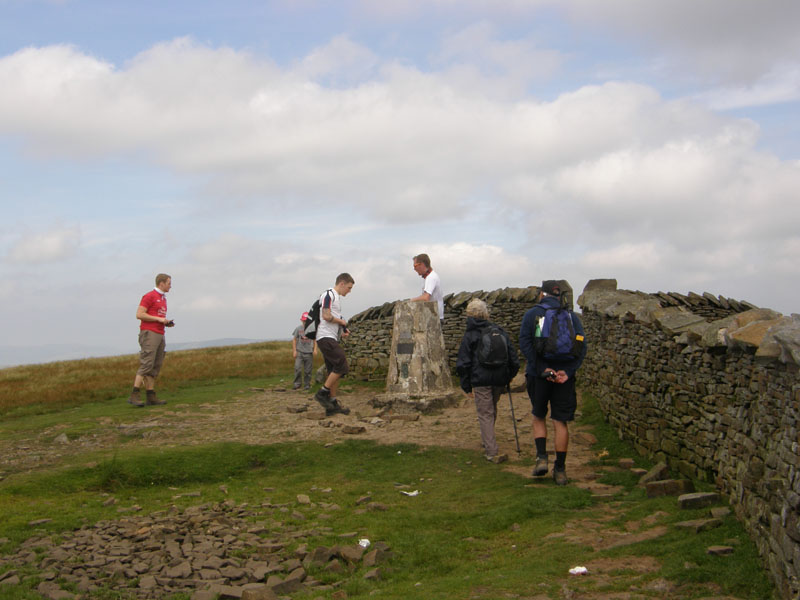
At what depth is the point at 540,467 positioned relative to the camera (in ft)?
25.4

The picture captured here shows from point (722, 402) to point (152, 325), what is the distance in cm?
1004

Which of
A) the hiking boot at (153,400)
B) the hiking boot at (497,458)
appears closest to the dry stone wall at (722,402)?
the hiking boot at (497,458)

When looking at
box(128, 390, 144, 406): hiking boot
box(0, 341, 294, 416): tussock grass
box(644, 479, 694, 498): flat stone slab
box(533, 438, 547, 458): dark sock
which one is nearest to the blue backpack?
box(533, 438, 547, 458): dark sock

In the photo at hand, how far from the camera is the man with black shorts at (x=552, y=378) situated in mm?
7422

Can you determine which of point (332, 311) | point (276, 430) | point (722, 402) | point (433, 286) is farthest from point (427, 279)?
point (722, 402)

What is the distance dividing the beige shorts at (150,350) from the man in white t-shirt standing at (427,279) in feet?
16.1

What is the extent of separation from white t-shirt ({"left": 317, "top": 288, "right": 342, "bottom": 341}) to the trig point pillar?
1.85 meters

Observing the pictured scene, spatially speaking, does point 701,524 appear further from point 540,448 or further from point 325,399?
point 325,399

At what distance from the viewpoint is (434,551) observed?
5.81m

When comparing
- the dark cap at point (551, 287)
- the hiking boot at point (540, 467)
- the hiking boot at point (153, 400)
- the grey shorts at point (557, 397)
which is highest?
the dark cap at point (551, 287)

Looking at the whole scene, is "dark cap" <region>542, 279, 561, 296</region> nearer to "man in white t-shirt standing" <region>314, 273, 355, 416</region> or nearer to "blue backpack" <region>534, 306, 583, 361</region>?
"blue backpack" <region>534, 306, 583, 361</region>

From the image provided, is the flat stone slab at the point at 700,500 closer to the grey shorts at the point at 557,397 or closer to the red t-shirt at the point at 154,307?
the grey shorts at the point at 557,397

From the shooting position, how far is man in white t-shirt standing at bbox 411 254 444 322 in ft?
39.6

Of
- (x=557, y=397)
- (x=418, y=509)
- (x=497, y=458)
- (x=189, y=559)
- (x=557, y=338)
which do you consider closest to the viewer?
(x=189, y=559)
